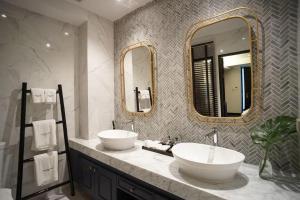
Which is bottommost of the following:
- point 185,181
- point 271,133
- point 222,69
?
point 185,181

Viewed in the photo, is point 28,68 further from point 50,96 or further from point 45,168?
point 45,168

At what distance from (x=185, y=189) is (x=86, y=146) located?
4.31ft

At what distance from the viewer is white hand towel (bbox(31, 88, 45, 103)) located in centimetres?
192

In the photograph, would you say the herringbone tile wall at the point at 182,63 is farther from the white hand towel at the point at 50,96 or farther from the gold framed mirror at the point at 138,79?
the white hand towel at the point at 50,96

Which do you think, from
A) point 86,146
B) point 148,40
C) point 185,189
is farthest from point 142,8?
point 185,189

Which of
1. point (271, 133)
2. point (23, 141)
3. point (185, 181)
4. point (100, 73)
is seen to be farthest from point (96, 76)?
point (271, 133)

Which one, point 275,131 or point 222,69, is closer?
point 275,131

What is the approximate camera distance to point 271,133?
1.08 m

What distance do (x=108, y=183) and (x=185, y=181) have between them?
0.90m

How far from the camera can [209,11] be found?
61.6 inches

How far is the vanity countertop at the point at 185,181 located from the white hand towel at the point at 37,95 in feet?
3.22

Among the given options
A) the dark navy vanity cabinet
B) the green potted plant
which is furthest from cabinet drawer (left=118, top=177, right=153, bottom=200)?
the green potted plant

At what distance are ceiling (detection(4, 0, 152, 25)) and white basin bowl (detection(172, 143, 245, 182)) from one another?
5.94 ft

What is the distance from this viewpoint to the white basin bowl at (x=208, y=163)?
102 centimetres
